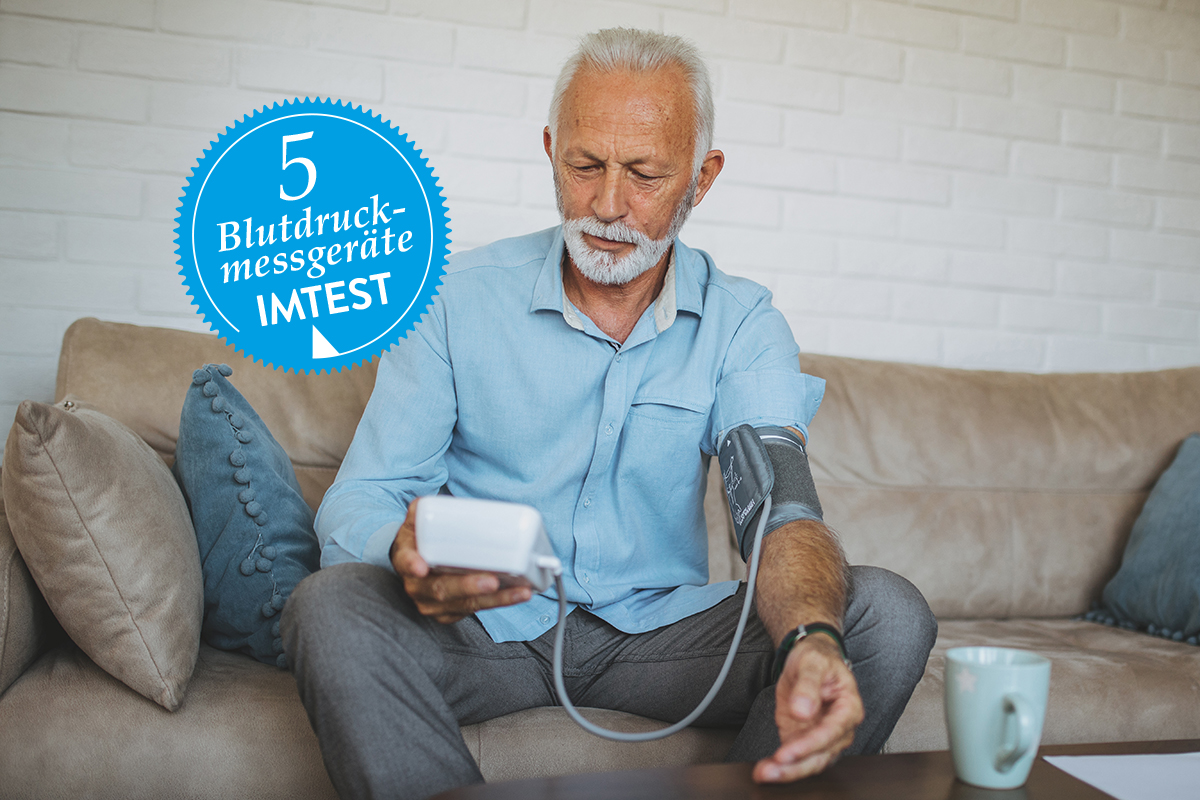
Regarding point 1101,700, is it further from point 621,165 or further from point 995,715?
point 621,165

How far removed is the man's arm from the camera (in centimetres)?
72

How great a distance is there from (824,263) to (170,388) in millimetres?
1396

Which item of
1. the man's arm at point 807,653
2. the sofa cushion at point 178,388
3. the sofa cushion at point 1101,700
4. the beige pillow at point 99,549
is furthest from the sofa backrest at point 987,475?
the beige pillow at point 99,549

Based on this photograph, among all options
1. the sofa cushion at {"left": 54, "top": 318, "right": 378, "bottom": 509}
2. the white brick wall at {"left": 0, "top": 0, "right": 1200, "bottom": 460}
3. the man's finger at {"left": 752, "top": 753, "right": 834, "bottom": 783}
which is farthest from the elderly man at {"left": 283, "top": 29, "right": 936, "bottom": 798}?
the white brick wall at {"left": 0, "top": 0, "right": 1200, "bottom": 460}

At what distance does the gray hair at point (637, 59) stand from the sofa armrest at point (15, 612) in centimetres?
87

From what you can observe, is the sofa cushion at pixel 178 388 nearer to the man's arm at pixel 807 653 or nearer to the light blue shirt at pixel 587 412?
the light blue shirt at pixel 587 412

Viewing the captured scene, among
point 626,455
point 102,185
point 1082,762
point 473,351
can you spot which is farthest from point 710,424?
point 102,185

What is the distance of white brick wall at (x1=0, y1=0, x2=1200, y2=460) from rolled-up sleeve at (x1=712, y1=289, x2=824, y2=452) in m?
0.74

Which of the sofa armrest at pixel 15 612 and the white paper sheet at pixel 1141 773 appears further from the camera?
the sofa armrest at pixel 15 612

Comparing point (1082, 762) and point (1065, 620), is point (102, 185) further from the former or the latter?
point (1065, 620)

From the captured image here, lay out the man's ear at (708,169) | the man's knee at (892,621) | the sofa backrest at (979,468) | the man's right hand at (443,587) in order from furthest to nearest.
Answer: the sofa backrest at (979,468) < the man's ear at (708,169) < the man's knee at (892,621) < the man's right hand at (443,587)

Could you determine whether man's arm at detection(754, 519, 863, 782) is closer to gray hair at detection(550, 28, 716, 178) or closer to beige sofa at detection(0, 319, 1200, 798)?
beige sofa at detection(0, 319, 1200, 798)

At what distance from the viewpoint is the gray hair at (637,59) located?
1277mm

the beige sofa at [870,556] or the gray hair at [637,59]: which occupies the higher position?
the gray hair at [637,59]
